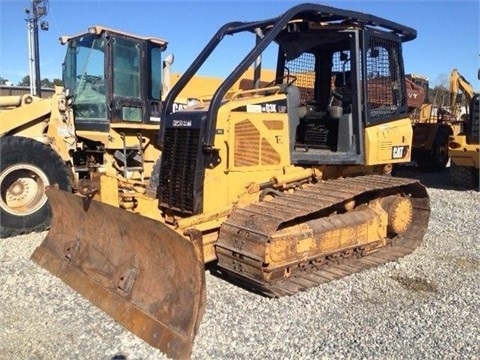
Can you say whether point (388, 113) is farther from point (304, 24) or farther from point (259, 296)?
point (259, 296)

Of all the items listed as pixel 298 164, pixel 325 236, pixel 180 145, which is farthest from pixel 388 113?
pixel 180 145

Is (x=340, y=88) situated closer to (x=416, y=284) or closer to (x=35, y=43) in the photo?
(x=416, y=284)

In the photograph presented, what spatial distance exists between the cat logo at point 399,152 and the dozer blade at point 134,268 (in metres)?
3.09

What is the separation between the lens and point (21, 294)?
462cm

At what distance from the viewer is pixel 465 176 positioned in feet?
35.6

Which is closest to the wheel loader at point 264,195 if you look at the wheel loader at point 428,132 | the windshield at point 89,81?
the windshield at point 89,81

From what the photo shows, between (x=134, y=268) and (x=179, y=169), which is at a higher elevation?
(x=179, y=169)

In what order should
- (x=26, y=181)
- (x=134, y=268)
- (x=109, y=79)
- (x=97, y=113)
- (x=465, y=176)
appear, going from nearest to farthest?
(x=134, y=268) → (x=26, y=181) → (x=109, y=79) → (x=97, y=113) → (x=465, y=176)

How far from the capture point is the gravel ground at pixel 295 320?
140 inches

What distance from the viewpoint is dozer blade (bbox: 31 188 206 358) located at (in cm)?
369

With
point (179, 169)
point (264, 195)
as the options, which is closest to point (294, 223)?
point (264, 195)

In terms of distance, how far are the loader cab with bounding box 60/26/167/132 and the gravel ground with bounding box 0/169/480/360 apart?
349 centimetres

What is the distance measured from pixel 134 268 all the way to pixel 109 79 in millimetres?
4814

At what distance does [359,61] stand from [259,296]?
2718 mm
